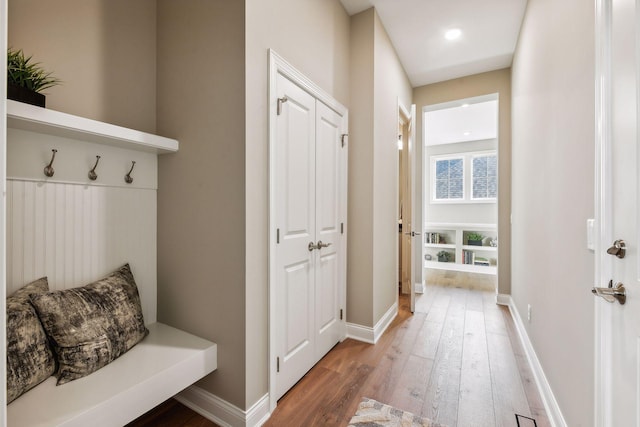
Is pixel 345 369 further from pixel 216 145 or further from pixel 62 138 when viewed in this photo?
pixel 62 138

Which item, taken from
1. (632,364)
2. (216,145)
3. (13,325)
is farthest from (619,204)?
(13,325)

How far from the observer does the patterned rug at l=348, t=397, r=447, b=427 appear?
5.03ft

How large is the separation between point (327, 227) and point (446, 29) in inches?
92.1

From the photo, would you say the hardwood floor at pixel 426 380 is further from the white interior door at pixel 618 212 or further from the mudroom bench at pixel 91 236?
the white interior door at pixel 618 212

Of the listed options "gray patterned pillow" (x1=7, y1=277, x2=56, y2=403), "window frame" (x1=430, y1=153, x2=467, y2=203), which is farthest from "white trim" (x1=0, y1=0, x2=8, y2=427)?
"window frame" (x1=430, y1=153, x2=467, y2=203)

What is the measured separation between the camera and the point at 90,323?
1343 mm

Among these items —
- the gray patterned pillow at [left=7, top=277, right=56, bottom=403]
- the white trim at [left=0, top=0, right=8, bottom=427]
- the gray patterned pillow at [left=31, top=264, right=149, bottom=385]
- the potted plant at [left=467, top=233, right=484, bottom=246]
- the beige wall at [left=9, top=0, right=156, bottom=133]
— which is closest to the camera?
the white trim at [left=0, top=0, right=8, bottom=427]

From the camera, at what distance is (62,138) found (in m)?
1.45

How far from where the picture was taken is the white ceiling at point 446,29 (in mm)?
2516

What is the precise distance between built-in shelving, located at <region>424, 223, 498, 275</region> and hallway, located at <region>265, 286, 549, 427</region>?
9.95 ft

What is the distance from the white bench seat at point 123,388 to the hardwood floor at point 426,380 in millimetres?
400

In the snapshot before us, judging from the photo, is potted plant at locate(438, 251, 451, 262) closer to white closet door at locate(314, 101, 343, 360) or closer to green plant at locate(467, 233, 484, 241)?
green plant at locate(467, 233, 484, 241)

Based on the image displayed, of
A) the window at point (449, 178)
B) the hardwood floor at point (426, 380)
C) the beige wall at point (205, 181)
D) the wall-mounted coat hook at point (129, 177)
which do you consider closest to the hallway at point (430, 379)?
the hardwood floor at point (426, 380)

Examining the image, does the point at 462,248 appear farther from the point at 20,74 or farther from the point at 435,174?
the point at 20,74
